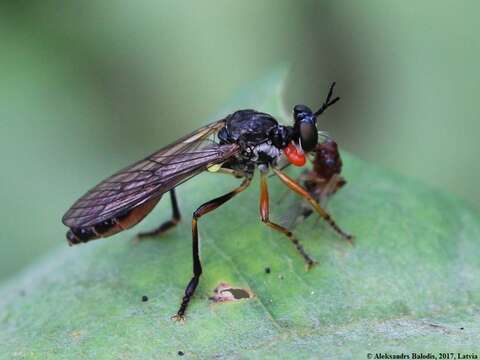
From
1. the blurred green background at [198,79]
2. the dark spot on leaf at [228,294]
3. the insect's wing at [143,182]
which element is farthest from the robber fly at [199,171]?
the blurred green background at [198,79]

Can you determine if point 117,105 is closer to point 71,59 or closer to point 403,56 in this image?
point 71,59

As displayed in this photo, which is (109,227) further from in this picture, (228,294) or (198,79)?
(198,79)

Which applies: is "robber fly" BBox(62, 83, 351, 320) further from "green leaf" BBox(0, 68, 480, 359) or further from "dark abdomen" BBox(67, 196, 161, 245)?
"green leaf" BBox(0, 68, 480, 359)

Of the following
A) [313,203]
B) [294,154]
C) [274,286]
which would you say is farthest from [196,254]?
[294,154]

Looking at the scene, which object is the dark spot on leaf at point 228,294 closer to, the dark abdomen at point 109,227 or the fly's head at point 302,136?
the dark abdomen at point 109,227

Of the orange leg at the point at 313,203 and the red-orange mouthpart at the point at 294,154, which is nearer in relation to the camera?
the orange leg at the point at 313,203

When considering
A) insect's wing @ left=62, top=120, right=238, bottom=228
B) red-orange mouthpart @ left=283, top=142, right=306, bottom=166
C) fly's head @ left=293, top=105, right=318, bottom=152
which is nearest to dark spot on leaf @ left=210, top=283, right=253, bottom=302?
insect's wing @ left=62, top=120, right=238, bottom=228

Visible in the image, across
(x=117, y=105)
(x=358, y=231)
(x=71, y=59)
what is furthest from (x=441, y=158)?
(x=71, y=59)
